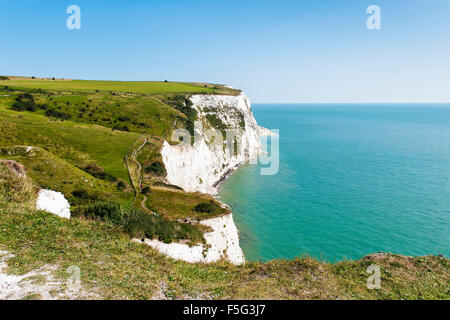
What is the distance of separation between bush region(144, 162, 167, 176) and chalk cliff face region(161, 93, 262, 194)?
4179 mm

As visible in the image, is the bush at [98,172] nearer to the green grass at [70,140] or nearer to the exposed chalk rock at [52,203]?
the green grass at [70,140]

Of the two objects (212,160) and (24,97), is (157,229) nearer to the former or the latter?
(212,160)

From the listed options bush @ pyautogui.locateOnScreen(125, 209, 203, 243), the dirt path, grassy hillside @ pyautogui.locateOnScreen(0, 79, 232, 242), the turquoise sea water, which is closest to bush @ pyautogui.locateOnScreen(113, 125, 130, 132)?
grassy hillside @ pyautogui.locateOnScreen(0, 79, 232, 242)

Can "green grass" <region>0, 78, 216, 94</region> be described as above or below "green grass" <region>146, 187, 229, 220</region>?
above

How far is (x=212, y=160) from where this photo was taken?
7981cm

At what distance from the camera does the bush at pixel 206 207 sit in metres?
34.3

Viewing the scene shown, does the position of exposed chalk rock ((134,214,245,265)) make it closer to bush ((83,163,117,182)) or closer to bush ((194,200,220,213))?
bush ((194,200,220,213))

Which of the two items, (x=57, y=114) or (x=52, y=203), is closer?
(x=52, y=203)

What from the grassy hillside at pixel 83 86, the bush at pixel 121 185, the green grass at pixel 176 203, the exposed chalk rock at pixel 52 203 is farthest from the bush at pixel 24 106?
the exposed chalk rock at pixel 52 203

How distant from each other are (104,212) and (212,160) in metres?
58.6

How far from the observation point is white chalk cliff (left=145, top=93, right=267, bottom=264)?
30.3 metres

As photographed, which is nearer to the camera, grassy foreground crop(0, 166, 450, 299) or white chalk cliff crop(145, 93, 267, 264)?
grassy foreground crop(0, 166, 450, 299)

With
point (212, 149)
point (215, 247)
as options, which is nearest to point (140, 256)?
point (215, 247)
